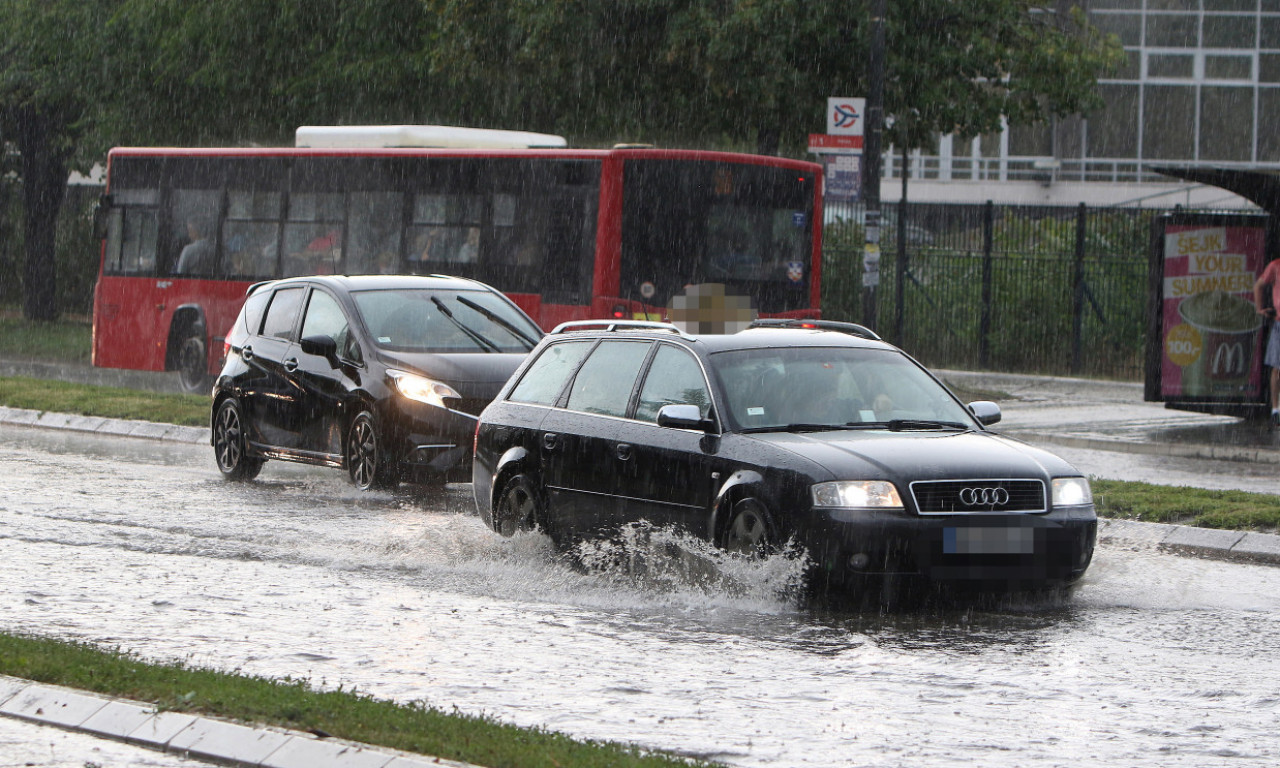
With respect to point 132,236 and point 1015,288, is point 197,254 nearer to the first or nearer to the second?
point 132,236

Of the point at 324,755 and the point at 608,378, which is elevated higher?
the point at 608,378

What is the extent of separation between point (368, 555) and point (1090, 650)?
429cm

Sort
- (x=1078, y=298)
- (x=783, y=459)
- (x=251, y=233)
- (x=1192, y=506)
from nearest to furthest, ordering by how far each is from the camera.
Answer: (x=783, y=459), (x=1192, y=506), (x=251, y=233), (x=1078, y=298)

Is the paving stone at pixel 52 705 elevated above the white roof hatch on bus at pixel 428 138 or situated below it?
below

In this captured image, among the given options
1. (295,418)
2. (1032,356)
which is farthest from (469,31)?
(295,418)

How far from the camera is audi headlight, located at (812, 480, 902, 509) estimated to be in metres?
8.44

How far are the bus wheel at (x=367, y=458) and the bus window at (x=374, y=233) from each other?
27.7ft

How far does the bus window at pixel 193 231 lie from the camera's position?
24.1 meters

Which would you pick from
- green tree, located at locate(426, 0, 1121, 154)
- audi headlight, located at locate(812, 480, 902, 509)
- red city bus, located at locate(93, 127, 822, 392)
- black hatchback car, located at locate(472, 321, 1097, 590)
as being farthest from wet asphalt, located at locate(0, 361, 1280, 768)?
green tree, located at locate(426, 0, 1121, 154)

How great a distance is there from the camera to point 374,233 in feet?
73.0

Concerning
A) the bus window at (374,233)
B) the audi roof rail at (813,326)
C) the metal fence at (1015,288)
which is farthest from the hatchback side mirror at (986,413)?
the metal fence at (1015,288)

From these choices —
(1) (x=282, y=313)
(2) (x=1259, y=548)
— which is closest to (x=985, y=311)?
(1) (x=282, y=313)

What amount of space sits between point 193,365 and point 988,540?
17.1 metres

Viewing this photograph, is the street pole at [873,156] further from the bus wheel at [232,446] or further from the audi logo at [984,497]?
the audi logo at [984,497]
